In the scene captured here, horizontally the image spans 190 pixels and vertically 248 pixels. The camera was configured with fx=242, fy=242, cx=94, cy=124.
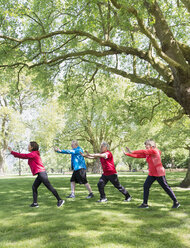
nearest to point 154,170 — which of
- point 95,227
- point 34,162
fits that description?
point 95,227

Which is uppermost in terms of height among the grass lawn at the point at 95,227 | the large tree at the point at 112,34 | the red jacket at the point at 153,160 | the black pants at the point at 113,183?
the large tree at the point at 112,34

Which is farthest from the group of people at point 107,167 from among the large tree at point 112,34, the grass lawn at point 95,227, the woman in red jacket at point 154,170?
the large tree at point 112,34

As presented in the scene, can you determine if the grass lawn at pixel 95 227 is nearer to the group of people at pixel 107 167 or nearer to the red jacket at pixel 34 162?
the group of people at pixel 107 167

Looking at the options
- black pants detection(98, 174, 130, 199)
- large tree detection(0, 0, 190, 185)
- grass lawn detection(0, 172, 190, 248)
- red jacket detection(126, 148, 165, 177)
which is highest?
large tree detection(0, 0, 190, 185)

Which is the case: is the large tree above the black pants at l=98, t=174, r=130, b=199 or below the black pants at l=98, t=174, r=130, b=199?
above

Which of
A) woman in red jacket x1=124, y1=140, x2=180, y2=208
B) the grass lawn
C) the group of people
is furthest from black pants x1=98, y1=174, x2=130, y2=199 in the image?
woman in red jacket x1=124, y1=140, x2=180, y2=208

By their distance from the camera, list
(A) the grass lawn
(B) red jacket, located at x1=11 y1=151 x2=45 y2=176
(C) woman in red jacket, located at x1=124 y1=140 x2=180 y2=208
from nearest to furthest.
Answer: (A) the grass lawn
(C) woman in red jacket, located at x1=124 y1=140 x2=180 y2=208
(B) red jacket, located at x1=11 y1=151 x2=45 y2=176

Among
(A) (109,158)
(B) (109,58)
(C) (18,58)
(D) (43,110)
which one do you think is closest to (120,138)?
(D) (43,110)

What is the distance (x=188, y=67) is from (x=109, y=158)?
5592mm

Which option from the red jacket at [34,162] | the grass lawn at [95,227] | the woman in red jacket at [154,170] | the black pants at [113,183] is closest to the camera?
the grass lawn at [95,227]

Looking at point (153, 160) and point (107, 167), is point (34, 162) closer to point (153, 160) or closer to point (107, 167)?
point (107, 167)

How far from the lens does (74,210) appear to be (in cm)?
718

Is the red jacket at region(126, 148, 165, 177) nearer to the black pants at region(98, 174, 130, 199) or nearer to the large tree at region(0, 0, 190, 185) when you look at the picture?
the black pants at region(98, 174, 130, 199)

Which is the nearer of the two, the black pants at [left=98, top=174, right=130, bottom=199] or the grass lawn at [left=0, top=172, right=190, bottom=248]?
the grass lawn at [left=0, top=172, right=190, bottom=248]
